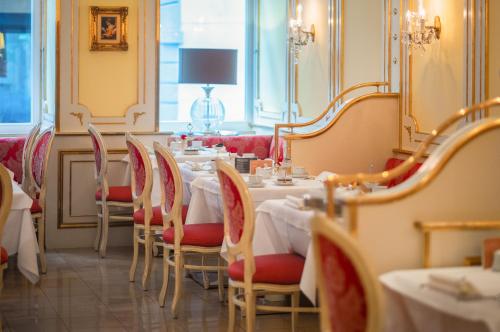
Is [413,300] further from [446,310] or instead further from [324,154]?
[324,154]

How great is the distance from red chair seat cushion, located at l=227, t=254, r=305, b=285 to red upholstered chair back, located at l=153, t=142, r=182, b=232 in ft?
3.45

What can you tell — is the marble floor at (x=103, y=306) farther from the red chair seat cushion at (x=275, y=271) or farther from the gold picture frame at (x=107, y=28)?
the gold picture frame at (x=107, y=28)

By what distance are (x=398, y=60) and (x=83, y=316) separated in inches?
126

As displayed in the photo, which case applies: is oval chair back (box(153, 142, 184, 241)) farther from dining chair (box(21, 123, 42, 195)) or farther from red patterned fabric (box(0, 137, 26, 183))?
red patterned fabric (box(0, 137, 26, 183))

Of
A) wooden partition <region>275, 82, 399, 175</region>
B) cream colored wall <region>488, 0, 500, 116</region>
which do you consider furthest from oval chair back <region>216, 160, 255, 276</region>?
wooden partition <region>275, 82, 399, 175</region>

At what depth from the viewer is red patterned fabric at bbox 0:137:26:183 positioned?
26.6ft

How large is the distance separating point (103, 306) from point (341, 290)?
3.38 metres

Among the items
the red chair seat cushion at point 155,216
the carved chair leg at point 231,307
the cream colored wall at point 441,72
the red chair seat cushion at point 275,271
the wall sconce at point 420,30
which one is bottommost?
the carved chair leg at point 231,307

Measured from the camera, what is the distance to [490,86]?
5887 millimetres

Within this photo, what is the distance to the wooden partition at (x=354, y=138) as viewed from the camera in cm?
715

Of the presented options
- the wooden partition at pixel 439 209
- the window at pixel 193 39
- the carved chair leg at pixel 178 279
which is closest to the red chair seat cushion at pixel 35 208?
the carved chair leg at pixel 178 279

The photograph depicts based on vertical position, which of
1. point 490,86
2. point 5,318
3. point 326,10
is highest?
point 326,10

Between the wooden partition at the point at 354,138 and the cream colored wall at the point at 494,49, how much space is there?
136cm

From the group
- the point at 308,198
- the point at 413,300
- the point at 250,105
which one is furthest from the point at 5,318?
the point at 250,105
